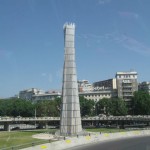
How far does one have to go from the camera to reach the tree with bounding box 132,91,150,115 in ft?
606

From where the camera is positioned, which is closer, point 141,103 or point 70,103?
point 70,103

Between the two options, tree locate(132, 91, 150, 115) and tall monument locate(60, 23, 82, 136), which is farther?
tree locate(132, 91, 150, 115)

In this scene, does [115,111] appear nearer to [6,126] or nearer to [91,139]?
[6,126]

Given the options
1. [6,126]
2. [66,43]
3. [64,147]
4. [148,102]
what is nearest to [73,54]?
[66,43]

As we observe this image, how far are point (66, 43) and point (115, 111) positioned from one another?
10321 centimetres

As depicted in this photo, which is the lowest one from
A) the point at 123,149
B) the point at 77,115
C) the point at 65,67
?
the point at 123,149

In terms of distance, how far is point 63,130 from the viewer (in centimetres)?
9144

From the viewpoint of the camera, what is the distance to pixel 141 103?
18738cm

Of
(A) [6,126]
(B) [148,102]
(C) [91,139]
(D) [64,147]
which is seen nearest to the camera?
(D) [64,147]

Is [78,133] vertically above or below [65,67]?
below

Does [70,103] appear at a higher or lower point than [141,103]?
lower

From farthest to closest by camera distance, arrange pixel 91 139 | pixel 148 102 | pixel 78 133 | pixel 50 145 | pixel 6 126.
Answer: pixel 148 102 < pixel 6 126 < pixel 78 133 < pixel 91 139 < pixel 50 145

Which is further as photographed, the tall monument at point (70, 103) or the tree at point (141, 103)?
the tree at point (141, 103)

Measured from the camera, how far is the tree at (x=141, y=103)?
184712mm
